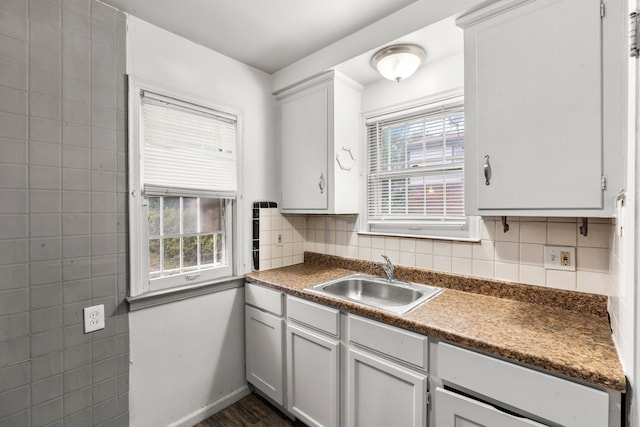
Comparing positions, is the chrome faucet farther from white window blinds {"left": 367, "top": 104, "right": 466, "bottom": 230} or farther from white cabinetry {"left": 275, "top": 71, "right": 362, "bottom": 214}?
white cabinetry {"left": 275, "top": 71, "right": 362, "bottom": 214}

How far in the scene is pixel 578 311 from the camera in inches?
54.5

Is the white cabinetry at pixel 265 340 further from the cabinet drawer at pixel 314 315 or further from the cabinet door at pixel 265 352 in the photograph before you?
the cabinet drawer at pixel 314 315

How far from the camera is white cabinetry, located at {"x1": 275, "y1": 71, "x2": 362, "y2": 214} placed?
80.3 inches

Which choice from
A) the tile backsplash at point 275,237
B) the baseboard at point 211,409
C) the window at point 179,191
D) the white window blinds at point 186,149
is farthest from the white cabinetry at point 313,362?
the white window blinds at point 186,149

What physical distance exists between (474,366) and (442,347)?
12 centimetres

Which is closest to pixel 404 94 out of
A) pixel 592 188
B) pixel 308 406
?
pixel 592 188

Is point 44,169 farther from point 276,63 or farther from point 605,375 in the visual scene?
point 605,375

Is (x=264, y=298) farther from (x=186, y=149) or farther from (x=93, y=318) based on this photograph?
(x=186, y=149)

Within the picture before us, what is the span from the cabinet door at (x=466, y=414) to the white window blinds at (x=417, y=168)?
39.7 inches

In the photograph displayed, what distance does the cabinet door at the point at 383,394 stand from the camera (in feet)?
4.18

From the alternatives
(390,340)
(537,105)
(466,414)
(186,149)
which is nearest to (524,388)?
(466,414)

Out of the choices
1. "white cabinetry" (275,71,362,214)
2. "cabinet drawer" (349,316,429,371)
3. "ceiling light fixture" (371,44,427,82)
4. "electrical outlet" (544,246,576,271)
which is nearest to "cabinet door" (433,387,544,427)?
"cabinet drawer" (349,316,429,371)

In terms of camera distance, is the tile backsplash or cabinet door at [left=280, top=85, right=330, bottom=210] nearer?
cabinet door at [left=280, top=85, right=330, bottom=210]

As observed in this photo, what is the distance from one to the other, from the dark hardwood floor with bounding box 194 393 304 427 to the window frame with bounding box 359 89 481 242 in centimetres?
135
